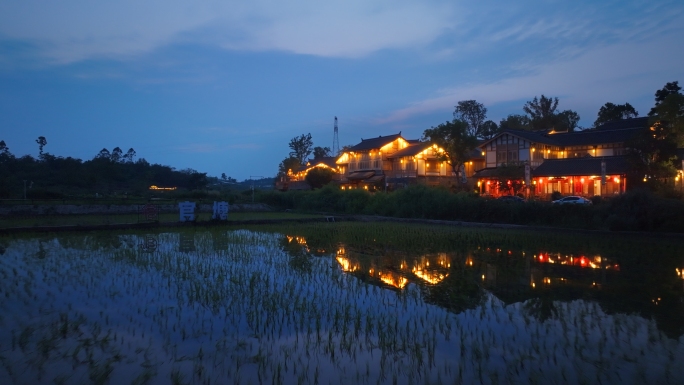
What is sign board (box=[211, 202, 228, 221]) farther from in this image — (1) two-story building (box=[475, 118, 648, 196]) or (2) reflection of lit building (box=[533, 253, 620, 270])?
(1) two-story building (box=[475, 118, 648, 196])

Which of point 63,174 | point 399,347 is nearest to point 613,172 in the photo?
point 399,347

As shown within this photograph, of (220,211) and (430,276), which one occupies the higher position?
(220,211)

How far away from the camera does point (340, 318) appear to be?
684 centimetres


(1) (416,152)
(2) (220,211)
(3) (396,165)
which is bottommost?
(2) (220,211)

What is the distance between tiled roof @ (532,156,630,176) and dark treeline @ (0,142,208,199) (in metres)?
34.7

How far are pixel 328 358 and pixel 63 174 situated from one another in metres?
51.4

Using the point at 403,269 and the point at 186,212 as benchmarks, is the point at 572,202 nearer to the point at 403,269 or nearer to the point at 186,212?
the point at 403,269

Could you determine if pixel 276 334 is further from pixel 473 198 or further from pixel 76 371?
pixel 473 198

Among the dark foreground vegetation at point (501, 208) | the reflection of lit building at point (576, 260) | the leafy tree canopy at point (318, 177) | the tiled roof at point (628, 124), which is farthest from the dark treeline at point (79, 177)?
the tiled roof at point (628, 124)

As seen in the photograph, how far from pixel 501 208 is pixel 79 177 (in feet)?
137

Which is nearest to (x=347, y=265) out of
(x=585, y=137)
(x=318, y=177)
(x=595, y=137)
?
(x=595, y=137)

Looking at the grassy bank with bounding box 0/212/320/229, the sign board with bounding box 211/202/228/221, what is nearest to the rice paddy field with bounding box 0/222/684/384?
the grassy bank with bounding box 0/212/320/229

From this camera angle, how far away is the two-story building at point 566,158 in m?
31.3

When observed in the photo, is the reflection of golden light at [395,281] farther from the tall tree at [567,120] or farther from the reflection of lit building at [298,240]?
the tall tree at [567,120]
